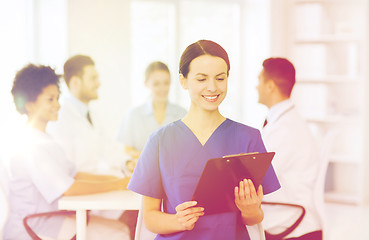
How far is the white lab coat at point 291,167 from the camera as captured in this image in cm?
216

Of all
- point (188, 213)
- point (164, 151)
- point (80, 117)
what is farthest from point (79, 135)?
point (188, 213)

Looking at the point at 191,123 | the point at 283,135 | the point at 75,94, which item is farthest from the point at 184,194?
the point at 75,94

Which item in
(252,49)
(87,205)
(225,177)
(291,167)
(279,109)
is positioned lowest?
(87,205)

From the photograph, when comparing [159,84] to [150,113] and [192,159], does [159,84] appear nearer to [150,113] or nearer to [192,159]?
[150,113]

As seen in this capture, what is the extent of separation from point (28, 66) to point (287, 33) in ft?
10.8

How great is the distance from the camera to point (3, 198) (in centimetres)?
206

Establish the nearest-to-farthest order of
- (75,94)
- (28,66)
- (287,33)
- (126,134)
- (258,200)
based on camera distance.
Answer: (258,200) < (28,66) < (75,94) < (126,134) < (287,33)

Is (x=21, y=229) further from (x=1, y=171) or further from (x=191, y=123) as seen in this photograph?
(x=191, y=123)

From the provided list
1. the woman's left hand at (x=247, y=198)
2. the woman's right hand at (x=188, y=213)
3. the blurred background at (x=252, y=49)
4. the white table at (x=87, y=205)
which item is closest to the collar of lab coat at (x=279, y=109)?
the white table at (x=87, y=205)

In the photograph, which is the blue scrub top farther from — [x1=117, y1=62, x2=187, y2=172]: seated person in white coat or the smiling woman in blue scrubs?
[x1=117, y1=62, x2=187, y2=172]: seated person in white coat

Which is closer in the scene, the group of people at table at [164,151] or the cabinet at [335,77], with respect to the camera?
the group of people at table at [164,151]

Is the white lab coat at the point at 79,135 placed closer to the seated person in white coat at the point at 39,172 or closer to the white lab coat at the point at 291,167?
the seated person in white coat at the point at 39,172

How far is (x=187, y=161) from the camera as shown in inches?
57.6

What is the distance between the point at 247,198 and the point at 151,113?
1.96m
